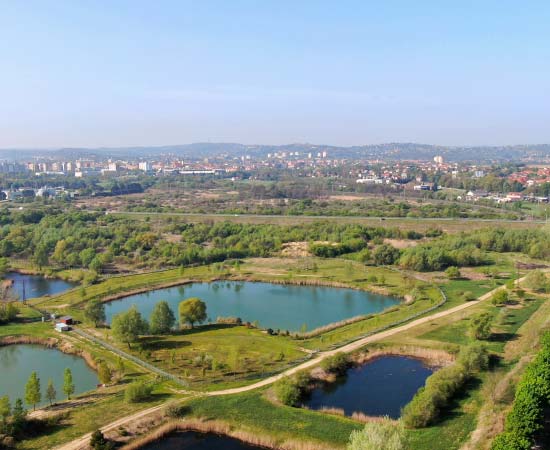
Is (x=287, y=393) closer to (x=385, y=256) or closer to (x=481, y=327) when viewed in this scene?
(x=481, y=327)

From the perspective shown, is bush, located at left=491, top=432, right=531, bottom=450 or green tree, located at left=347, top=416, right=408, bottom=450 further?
bush, located at left=491, top=432, right=531, bottom=450

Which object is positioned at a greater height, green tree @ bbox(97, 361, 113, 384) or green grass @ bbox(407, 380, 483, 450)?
green tree @ bbox(97, 361, 113, 384)

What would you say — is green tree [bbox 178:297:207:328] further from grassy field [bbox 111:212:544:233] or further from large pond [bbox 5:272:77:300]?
grassy field [bbox 111:212:544:233]

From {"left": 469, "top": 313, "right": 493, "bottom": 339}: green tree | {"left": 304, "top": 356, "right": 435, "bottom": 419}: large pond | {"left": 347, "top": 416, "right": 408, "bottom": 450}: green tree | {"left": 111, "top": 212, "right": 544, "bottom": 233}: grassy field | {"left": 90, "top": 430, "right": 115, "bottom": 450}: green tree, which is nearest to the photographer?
{"left": 347, "top": 416, "right": 408, "bottom": 450}: green tree

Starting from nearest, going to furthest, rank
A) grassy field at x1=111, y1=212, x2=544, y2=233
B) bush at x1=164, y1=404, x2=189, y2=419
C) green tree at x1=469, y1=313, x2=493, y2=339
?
bush at x1=164, y1=404, x2=189, y2=419
green tree at x1=469, y1=313, x2=493, y2=339
grassy field at x1=111, y1=212, x2=544, y2=233

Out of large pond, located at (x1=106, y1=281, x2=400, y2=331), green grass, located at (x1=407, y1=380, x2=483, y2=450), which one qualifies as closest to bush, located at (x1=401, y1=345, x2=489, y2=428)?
green grass, located at (x1=407, y1=380, x2=483, y2=450)

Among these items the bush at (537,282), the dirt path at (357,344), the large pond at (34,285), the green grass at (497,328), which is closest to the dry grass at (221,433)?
the dirt path at (357,344)

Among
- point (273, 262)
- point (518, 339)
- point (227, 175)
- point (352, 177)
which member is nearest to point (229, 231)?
point (273, 262)
